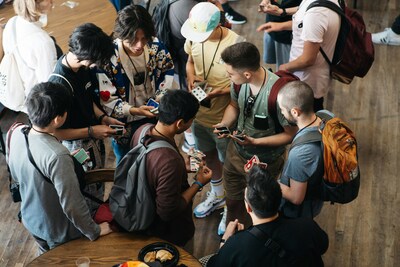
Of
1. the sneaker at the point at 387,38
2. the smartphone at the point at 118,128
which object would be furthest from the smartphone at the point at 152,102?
the sneaker at the point at 387,38

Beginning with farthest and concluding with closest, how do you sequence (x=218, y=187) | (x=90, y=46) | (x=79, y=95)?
1. (x=218, y=187)
2. (x=79, y=95)
3. (x=90, y=46)

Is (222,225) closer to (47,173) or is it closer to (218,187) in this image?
(218,187)

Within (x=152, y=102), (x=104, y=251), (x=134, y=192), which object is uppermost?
(x=134, y=192)

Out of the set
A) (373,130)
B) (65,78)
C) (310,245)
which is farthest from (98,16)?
(310,245)

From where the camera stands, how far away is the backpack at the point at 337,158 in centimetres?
276

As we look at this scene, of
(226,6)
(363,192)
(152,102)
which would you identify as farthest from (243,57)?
(226,6)

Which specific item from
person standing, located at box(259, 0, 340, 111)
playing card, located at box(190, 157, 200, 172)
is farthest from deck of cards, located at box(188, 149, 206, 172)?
person standing, located at box(259, 0, 340, 111)

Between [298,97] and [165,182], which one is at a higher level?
[298,97]

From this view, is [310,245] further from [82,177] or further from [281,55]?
[281,55]

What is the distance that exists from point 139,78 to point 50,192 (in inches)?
42.0

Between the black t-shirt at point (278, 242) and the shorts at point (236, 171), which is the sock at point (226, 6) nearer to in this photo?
the shorts at point (236, 171)

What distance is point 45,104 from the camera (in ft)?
8.75

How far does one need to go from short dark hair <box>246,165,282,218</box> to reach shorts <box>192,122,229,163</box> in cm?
121

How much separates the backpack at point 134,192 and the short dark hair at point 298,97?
66 cm
